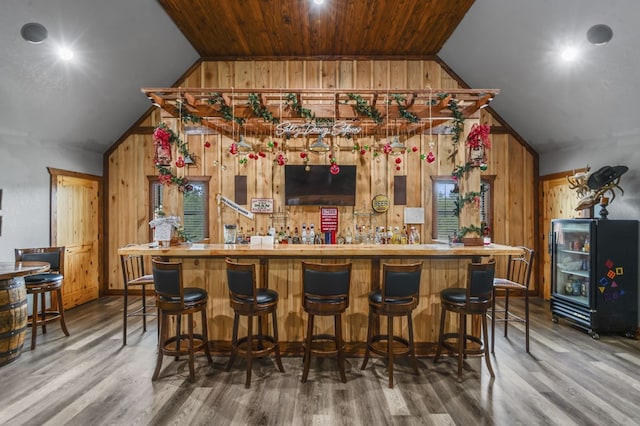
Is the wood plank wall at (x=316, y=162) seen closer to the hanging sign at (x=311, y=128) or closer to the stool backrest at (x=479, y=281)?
the hanging sign at (x=311, y=128)

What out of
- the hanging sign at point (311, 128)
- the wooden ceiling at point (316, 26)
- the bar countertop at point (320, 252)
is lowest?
the bar countertop at point (320, 252)

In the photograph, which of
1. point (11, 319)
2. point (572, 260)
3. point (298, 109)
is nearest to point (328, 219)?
point (298, 109)

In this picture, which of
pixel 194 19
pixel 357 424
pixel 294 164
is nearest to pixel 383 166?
pixel 294 164

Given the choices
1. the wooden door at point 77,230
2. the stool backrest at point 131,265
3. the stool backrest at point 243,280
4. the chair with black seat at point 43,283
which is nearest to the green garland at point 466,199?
the stool backrest at point 243,280

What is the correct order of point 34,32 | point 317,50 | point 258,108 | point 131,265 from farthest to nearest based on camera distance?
1. point 317,50
2. point 131,265
3. point 258,108
4. point 34,32

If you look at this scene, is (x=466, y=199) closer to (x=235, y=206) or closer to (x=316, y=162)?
(x=316, y=162)

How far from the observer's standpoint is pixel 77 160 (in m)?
5.38

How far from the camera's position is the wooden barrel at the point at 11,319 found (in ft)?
9.39

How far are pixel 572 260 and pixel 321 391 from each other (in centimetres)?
411

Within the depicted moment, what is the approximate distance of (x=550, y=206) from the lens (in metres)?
5.68

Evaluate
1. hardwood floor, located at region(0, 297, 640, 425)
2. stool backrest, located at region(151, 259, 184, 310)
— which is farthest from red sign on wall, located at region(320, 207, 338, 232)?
stool backrest, located at region(151, 259, 184, 310)

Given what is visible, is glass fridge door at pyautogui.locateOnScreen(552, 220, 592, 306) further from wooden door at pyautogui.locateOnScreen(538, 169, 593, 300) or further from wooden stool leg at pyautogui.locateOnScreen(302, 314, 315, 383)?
wooden stool leg at pyautogui.locateOnScreen(302, 314, 315, 383)

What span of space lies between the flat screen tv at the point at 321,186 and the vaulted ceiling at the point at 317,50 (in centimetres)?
208

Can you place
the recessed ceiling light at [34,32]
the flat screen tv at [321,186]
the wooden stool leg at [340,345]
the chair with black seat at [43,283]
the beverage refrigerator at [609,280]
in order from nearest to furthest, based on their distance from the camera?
the wooden stool leg at [340,345]
the recessed ceiling light at [34,32]
the chair with black seat at [43,283]
the beverage refrigerator at [609,280]
the flat screen tv at [321,186]
